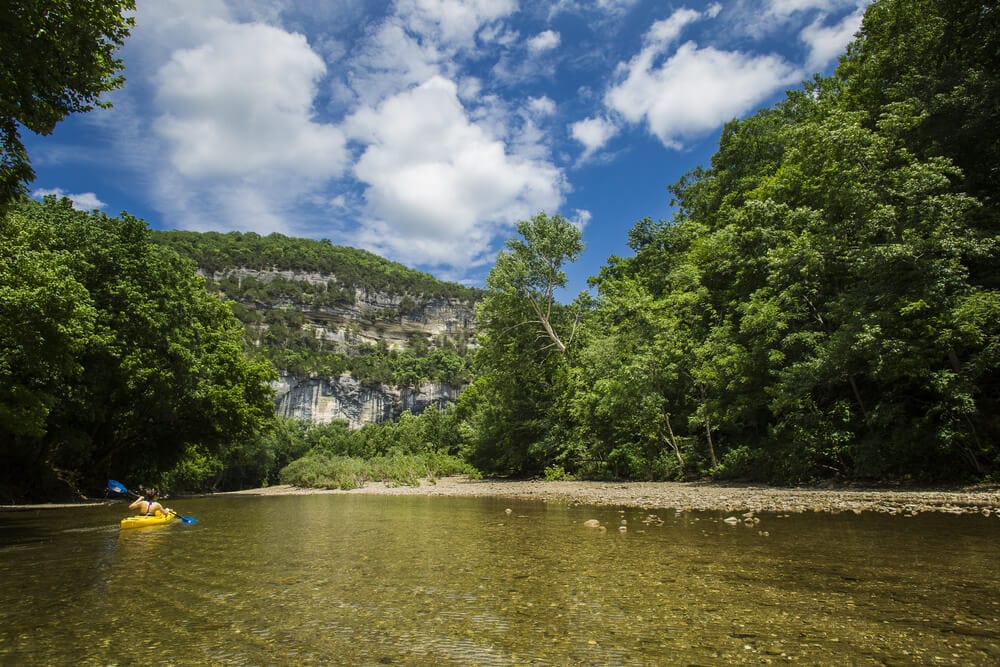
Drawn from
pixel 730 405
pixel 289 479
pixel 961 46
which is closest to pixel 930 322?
pixel 730 405

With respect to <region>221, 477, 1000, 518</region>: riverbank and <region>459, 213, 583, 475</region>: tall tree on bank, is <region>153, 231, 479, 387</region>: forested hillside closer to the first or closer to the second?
<region>459, 213, 583, 475</region>: tall tree on bank

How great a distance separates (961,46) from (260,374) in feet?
122

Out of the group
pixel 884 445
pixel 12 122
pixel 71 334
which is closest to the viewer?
pixel 12 122

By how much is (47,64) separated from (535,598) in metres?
12.0

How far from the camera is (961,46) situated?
16453 millimetres

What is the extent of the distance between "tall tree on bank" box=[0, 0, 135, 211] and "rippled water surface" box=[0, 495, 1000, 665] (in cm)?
740

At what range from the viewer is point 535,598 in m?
4.82

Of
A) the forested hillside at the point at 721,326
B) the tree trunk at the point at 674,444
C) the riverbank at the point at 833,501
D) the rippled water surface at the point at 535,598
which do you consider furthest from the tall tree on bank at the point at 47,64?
the tree trunk at the point at 674,444

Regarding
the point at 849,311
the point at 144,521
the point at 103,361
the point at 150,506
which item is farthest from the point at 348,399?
the point at 849,311

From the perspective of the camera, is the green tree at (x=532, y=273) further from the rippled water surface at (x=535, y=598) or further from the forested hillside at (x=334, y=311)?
the forested hillside at (x=334, y=311)

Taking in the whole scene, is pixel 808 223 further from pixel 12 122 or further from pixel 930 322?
pixel 12 122

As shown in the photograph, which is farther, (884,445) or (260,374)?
(260,374)

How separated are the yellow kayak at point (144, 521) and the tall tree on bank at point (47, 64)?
7496 millimetres

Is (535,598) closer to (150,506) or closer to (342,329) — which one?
(150,506)
